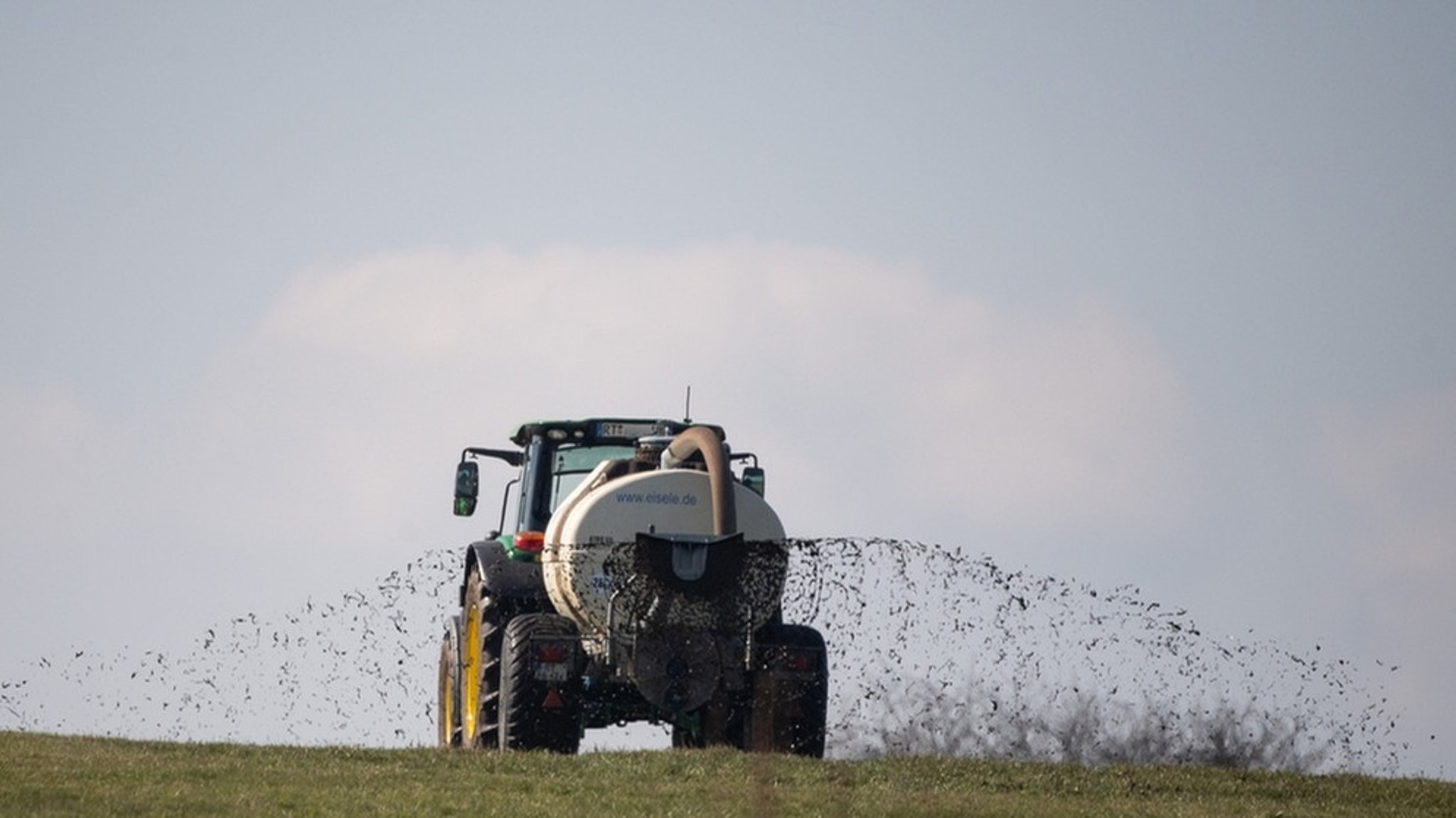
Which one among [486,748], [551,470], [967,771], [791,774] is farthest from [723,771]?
[551,470]

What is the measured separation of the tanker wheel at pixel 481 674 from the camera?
21.2 meters

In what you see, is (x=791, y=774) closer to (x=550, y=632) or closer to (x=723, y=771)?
(x=723, y=771)

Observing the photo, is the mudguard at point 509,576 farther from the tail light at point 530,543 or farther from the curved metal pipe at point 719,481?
the curved metal pipe at point 719,481

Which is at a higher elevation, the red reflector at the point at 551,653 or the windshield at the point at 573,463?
the windshield at the point at 573,463

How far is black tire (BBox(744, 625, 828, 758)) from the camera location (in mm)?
20547

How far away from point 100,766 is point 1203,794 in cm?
890

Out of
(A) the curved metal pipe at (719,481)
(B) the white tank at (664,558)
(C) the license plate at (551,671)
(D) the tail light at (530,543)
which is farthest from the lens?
(D) the tail light at (530,543)

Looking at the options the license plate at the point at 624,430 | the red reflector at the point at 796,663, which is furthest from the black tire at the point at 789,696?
the license plate at the point at 624,430

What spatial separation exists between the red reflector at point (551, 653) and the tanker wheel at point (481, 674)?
0.77 m

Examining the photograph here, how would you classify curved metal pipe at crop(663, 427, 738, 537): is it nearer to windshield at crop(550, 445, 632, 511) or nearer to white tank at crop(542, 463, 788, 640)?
white tank at crop(542, 463, 788, 640)

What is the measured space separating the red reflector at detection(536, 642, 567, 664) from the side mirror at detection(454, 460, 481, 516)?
299cm

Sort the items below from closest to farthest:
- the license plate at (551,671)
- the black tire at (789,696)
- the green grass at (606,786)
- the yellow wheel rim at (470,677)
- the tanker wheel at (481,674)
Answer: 1. the green grass at (606,786)
2. the license plate at (551,671)
3. the black tire at (789,696)
4. the tanker wheel at (481,674)
5. the yellow wheel rim at (470,677)

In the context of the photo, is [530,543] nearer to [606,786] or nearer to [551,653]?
[551,653]

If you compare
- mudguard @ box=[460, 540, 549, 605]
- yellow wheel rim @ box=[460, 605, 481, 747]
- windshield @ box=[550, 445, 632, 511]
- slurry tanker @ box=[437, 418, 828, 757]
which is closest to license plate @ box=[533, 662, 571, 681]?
slurry tanker @ box=[437, 418, 828, 757]
